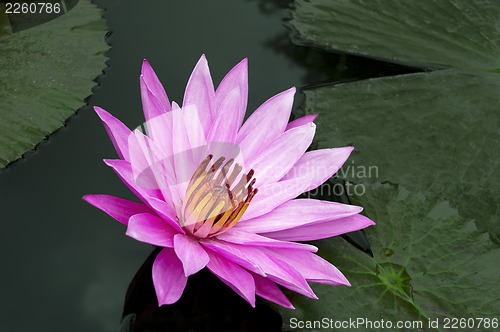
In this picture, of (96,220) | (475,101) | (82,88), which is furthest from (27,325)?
(475,101)

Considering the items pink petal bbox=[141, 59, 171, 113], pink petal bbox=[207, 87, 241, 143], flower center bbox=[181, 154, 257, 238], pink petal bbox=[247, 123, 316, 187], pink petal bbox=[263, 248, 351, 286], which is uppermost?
pink petal bbox=[141, 59, 171, 113]

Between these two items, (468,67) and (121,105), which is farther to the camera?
(468,67)

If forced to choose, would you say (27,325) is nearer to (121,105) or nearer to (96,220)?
(96,220)

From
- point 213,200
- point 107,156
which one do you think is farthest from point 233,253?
point 107,156

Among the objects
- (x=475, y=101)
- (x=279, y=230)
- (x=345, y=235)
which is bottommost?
(x=345, y=235)

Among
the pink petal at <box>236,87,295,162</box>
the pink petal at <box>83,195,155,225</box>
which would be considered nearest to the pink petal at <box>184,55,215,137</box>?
the pink petal at <box>236,87,295,162</box>

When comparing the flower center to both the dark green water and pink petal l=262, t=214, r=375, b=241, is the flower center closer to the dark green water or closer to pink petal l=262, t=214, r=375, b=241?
pink petal l=262, t=214, r=375, b=241
